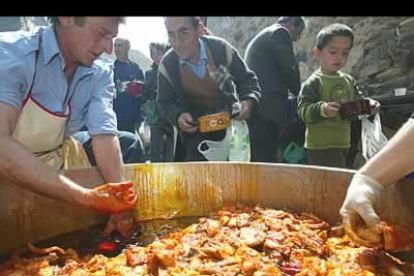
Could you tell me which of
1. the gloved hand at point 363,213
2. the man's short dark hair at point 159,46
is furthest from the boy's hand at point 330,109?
the man's short dark hair at point 159,46

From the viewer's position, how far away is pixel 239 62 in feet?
11.6

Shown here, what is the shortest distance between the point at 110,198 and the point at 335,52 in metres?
2.50

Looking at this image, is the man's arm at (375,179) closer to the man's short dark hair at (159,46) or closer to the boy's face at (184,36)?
the boy's face at (184,36)

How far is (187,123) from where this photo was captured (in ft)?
10.4

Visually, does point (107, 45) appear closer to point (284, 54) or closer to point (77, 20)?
point (77, 20)

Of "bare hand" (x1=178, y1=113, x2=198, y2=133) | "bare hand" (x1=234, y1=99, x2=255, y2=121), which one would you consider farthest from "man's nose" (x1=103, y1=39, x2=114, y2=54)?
"bare hand" (x1=234, y1=99, x2=255, y2=121)

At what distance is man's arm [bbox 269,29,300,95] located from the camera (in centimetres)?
368

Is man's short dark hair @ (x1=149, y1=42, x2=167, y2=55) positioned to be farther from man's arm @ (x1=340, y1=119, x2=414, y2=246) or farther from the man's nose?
man's arm @ (x1=340, y1=119, x2=414, y2=246)

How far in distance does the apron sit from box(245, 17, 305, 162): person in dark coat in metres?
2.23

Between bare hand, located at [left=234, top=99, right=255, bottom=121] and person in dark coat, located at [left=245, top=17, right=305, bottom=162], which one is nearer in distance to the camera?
bare hand, located at [left=234, top=99, right=255, bottom=121]

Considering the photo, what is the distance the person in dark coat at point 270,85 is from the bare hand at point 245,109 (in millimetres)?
378

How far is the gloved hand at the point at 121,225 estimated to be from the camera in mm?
2002
